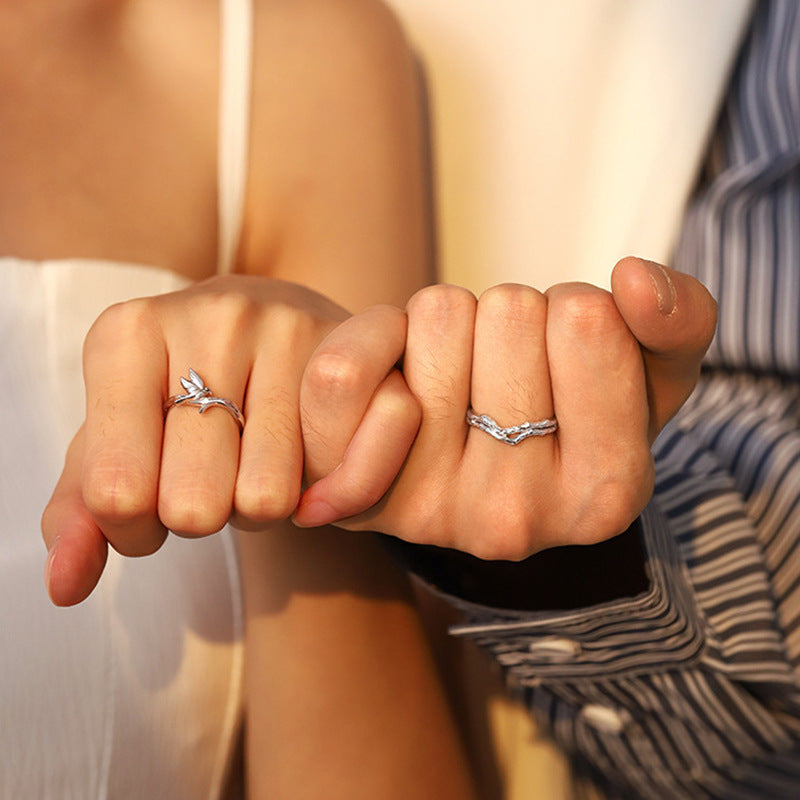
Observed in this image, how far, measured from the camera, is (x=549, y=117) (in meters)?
0.85

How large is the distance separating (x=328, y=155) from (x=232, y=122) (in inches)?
3.4

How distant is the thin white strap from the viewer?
69cm

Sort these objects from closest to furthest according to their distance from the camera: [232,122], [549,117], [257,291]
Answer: [257,291] → [232,122] → [549,117]

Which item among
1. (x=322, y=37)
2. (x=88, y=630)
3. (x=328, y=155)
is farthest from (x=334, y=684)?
(x=322, y=37)

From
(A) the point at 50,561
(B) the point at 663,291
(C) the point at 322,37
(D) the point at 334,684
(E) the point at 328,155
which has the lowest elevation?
(D) the point at 334,684

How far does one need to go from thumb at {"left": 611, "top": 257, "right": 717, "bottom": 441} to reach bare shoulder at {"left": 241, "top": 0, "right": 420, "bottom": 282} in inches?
14.0

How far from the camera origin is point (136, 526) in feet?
1.27

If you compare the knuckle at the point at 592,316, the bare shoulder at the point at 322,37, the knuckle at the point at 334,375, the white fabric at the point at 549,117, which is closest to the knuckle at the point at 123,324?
the knuckle at the point at 334,375

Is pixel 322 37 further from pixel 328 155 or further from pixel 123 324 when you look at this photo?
pixel 123 324

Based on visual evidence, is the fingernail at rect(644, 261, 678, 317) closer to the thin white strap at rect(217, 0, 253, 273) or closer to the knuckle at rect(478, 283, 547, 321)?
the knuckle at rect(478, 283, 547, 321)

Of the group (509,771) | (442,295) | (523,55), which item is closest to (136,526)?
(442,295)

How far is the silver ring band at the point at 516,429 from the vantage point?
0.39m

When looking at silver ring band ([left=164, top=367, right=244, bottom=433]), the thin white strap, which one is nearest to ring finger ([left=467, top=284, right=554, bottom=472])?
silver ring band ([left=164, top=367, right=244, bottom=433])

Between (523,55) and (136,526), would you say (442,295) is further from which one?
(523,55)
